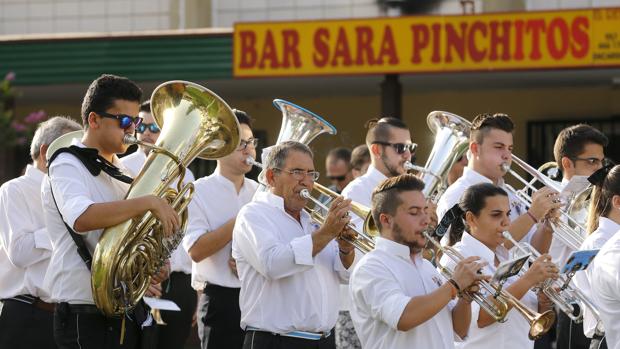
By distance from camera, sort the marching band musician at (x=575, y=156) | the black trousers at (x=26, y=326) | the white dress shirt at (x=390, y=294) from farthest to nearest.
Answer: the marching band musician at (x=575, y=156) → the black trousers at (x=26, y=326) → the white dress shirt at (x=390, y=294)

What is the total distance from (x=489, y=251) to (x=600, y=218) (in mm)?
667

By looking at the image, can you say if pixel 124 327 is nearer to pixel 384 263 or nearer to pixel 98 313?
pixel 98 313

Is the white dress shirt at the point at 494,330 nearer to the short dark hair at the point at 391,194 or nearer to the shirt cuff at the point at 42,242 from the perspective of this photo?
the short dark hair at the point at 391,194

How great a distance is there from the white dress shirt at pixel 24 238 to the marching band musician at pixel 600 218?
9.98ft

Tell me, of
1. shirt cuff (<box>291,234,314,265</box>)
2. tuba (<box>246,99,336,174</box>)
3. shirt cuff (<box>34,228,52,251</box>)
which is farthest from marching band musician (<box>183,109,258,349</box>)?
shirt cuff (<box>291,234,314,265</box>)

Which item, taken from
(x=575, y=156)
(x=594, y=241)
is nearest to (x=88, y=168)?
(x=594, y=241)

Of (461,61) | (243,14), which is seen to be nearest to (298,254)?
(461,61)

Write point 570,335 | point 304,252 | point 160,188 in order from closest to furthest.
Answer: point 160,188 → point 304,252 → point 570,335

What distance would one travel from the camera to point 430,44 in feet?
43.1

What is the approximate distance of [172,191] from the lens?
607 centimetres

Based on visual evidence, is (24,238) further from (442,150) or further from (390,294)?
(442,150)

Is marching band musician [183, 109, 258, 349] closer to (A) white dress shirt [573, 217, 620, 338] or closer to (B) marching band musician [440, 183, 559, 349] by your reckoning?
(B) marching band musician [440, 183, 559, 349]

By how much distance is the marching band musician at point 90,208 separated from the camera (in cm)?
580

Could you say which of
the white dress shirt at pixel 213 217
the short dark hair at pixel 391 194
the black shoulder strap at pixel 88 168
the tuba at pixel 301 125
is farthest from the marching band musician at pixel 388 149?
the black shoulder strap at pixel 88 168
